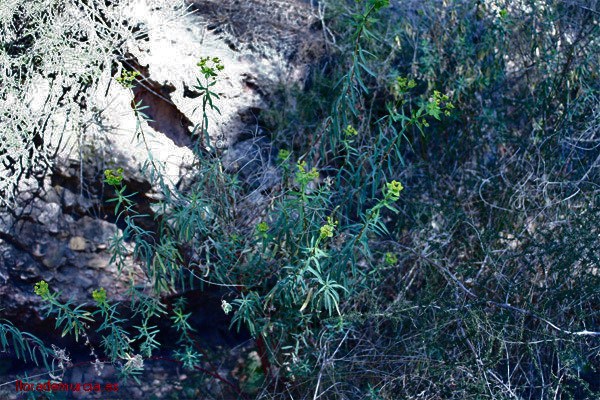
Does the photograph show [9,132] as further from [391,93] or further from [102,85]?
[391,93]

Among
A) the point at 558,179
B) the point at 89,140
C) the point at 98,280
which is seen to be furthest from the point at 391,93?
the point at 98,280

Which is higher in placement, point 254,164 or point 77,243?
point 254,164

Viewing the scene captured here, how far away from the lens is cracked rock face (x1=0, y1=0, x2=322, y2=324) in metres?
2.92

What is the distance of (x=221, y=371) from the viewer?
309cm

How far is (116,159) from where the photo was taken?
299 cm

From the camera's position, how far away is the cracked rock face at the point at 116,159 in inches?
115

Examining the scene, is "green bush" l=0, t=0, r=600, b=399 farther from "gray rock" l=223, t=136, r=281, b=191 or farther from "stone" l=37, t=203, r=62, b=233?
"stone" l=37, t=203, r=62, b=233
